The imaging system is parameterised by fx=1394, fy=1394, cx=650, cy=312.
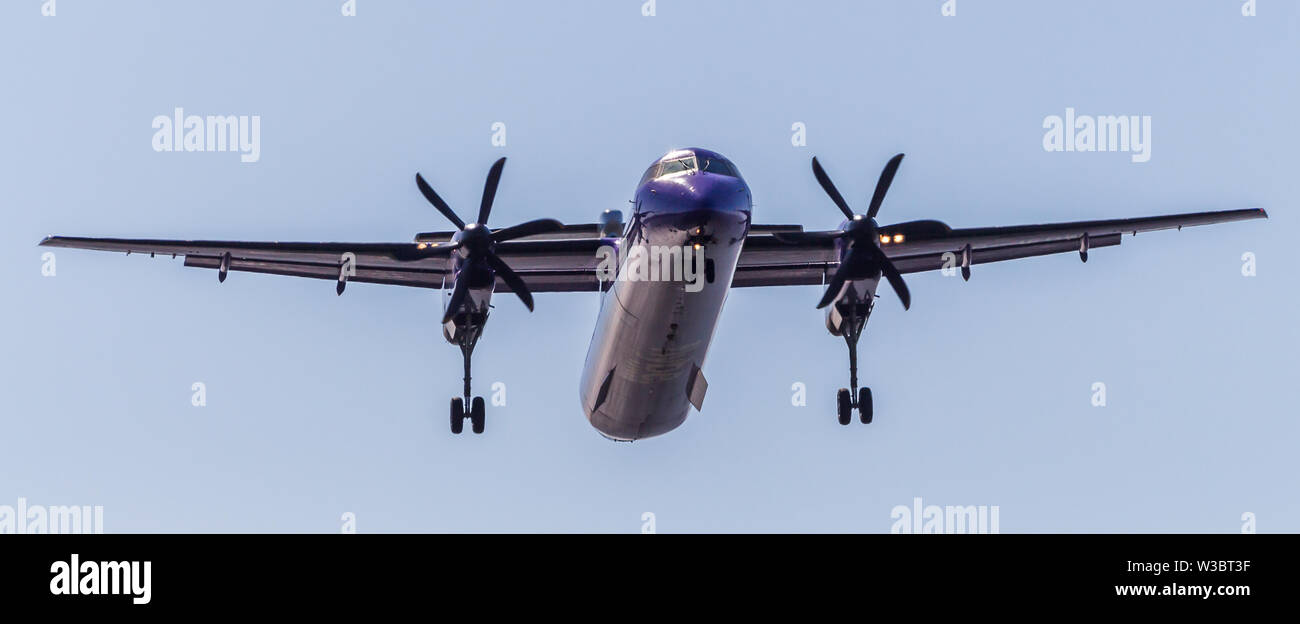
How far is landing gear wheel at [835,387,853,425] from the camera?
29.4 meters

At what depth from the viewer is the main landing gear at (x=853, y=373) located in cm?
2831

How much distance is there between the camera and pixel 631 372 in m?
26.1

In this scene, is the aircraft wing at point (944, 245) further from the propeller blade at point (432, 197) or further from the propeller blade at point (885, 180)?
the propeller blade at point (432, 197)

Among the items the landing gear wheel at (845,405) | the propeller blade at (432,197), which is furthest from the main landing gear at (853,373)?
the propeller blade at (432,197)

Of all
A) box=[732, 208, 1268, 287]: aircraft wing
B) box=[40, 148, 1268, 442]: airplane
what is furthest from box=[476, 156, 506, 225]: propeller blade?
box=[732, 208, 1268, 287]: aircraft wing

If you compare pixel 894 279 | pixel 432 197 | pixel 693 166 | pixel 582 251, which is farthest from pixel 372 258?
pixel 894 279

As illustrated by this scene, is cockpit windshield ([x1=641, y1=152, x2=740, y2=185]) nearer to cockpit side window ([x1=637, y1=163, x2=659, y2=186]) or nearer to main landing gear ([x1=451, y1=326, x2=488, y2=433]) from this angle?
cockpit side window ([x1=637, y1=163, x2=659, y2=186])

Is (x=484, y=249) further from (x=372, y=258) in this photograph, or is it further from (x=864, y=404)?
(x=864, y=404)

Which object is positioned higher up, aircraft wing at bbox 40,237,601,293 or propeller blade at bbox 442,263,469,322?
aircraft wing at bbox 40,237,601,293

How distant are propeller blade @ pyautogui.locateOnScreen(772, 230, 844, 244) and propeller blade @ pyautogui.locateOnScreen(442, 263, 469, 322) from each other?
19.9ft

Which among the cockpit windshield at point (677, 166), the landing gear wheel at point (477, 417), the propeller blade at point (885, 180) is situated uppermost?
the propeller blade at point (885, 180)

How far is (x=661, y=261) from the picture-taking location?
2300cm
